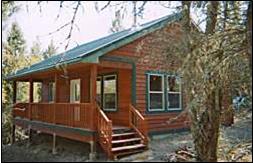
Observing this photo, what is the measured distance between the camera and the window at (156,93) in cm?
1134

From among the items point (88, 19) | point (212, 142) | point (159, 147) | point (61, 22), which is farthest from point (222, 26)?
point (159, 147)

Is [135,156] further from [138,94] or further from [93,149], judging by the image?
[138,94]

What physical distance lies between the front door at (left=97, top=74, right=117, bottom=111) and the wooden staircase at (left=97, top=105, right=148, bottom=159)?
4.19 feet

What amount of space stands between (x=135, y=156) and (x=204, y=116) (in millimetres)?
4236

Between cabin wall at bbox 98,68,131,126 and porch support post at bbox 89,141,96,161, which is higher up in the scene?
cabin wall at bbox 98,68,131,126

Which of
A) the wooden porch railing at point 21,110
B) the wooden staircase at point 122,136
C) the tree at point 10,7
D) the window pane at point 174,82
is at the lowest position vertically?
the wooden staircase at point 122,136

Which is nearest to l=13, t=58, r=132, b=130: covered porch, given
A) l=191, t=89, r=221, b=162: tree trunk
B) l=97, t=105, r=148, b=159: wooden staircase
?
l=97, t=105, r=148, b=159: wooden staircase

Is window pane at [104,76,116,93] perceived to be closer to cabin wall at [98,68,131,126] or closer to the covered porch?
the covered porch

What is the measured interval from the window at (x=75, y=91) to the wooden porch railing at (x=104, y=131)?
4.27 m

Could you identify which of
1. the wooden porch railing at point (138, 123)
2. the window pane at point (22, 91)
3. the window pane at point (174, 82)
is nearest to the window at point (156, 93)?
the wooden porch railing at point (138, 123)

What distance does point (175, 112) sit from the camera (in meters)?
12.1

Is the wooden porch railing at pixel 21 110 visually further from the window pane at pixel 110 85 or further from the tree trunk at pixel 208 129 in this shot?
the tree trunk at pixel 208 129

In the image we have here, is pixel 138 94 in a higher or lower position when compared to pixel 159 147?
higher

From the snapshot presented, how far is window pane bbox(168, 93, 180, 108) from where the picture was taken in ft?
39.1
